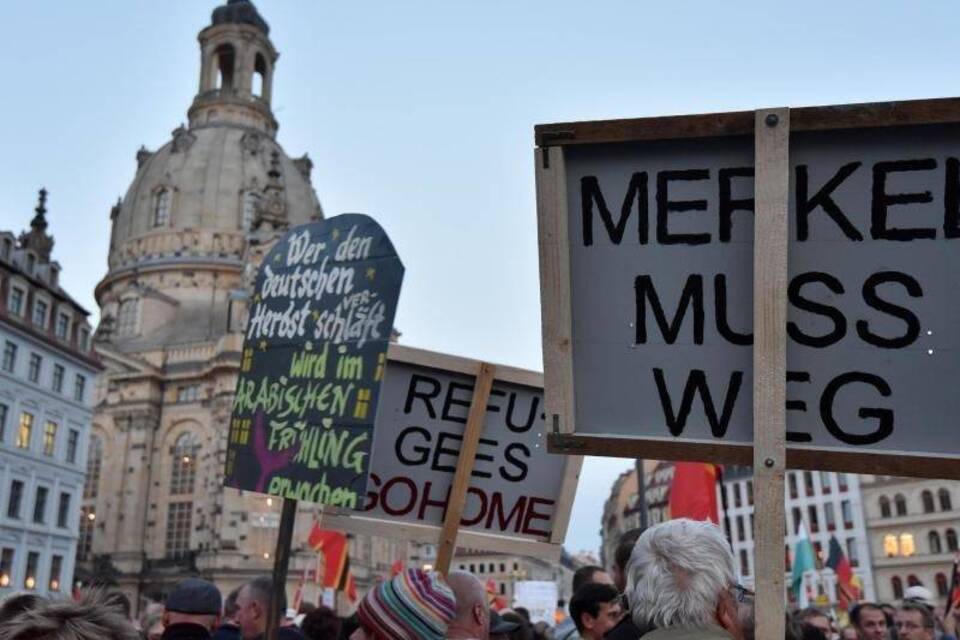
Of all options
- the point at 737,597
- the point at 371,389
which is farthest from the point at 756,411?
the point at 371,389

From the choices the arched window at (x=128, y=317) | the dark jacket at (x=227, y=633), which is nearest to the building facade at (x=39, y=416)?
the arched window at (x=128, y=317)

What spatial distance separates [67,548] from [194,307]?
3529 cm

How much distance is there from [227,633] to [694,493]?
841 cm

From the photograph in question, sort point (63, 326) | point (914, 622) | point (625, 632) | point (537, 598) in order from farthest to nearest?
point (63, 326) → point (537, 598) → point (914, 622) → point (625, 632)

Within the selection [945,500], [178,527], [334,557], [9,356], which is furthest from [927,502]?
[9,356]

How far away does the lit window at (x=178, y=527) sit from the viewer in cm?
6336

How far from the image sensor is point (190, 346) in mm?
68625

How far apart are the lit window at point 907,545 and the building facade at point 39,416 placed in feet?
183

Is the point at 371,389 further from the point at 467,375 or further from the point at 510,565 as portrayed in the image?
the point at 510,565

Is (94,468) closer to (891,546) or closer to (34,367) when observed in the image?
(34,367)

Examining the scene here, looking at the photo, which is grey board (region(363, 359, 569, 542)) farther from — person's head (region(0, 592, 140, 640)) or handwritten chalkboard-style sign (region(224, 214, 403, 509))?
person's head (region(0, 592, 140, 640))

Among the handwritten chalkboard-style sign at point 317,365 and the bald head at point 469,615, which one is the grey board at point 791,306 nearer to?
the bald head at point 469,615

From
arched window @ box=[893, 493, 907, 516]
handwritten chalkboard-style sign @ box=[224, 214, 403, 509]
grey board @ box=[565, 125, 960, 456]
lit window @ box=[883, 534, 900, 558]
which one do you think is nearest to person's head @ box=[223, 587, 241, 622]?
handwritten chalkboard-style sign @ box=[224, 214, 403, 509]

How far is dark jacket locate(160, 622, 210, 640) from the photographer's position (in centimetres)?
544
